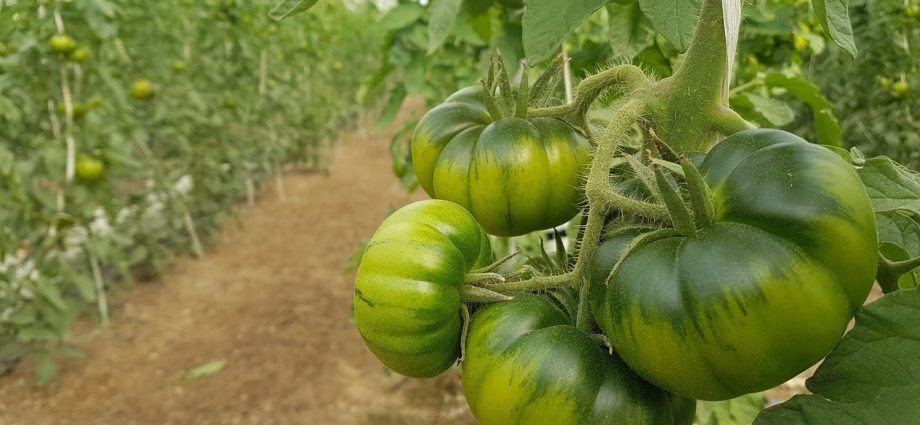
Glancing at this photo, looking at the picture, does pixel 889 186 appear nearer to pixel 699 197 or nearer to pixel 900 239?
pixel 900 239

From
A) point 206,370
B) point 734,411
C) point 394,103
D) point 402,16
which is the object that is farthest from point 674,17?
point 206,370

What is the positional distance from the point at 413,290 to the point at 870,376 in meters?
0.49

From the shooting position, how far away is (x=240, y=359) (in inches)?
176

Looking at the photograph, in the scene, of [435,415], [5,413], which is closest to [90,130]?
[5,413]

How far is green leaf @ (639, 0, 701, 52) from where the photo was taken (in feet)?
2.35

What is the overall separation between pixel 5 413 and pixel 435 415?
2.47 m

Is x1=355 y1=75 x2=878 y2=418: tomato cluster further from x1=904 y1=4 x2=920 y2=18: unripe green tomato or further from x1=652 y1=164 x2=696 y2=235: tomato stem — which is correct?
x1=904 y1=4 x2=920 y2=18: unripe green tomato

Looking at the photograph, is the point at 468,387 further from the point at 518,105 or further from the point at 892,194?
the point at 892,194

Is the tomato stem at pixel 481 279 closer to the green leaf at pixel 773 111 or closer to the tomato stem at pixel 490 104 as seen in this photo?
the tomato stem at pixel 490 104

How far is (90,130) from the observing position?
4.03 meters

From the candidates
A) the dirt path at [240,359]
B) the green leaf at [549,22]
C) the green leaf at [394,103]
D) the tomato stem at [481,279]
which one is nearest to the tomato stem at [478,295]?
the tomato stem at [481,279]

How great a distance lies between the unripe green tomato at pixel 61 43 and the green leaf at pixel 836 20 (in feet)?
12.8

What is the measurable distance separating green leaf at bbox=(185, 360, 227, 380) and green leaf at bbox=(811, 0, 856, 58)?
14.1ft

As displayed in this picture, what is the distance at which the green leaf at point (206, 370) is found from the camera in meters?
4.27
